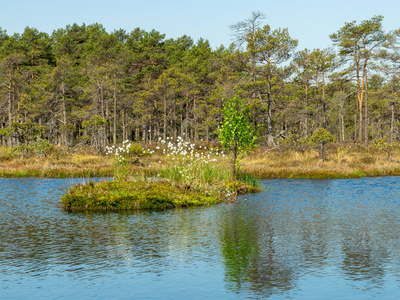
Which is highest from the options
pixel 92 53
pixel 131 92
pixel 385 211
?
pixel 92 53

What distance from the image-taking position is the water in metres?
7.50

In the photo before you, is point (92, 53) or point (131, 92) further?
point (131, 92)

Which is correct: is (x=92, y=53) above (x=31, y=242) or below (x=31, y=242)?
above

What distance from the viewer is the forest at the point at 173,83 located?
4547 cm

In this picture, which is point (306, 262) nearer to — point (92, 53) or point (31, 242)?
point (31, 242)

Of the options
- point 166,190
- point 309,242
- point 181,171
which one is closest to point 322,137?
point 181,171

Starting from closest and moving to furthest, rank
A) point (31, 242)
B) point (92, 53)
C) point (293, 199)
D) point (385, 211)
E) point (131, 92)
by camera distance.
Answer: point (31, 242) → point (385, 211) → point (293, 199) → point (92, 53) → point (131, 92)

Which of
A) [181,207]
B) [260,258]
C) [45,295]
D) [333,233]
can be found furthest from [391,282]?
[181,207]

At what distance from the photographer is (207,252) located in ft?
33.4

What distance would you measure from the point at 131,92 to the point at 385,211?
65654mm

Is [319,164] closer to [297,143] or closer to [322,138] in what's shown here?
[322,138]

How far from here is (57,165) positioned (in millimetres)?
35750

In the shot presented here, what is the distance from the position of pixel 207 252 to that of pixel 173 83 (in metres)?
54.5

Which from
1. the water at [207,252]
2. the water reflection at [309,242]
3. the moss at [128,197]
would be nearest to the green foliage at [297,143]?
the water reflection at [309,242]
